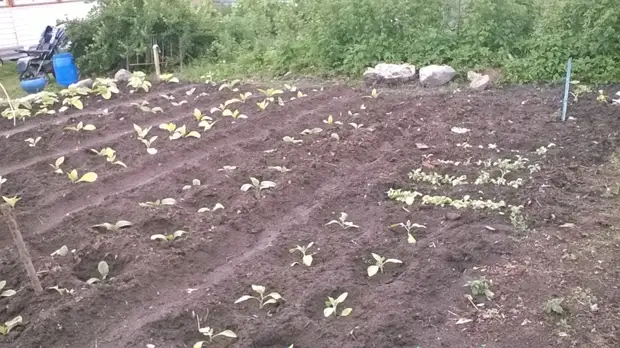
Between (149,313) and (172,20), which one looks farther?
(172,20)

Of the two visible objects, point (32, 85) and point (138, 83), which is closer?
point (138, 83)

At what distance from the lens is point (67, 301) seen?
12.3ft

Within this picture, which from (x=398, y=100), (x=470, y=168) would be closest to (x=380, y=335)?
(x=470, y=168)

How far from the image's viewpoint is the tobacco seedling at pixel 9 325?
356cm

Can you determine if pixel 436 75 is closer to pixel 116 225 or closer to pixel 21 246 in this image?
pixel 116 225

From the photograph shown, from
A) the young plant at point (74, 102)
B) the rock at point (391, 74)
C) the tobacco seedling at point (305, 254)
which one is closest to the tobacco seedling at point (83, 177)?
the tobacco seedling at point (305, 254)

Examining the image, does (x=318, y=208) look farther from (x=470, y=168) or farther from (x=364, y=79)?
(x=364, y=79)

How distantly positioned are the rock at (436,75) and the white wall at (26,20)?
8208mm

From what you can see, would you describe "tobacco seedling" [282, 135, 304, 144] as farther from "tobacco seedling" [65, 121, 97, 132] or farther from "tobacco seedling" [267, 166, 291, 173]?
"tobacco seedling" [65, 121, 97, 132]

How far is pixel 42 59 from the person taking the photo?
1115 cm

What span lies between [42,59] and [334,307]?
31.0 feet

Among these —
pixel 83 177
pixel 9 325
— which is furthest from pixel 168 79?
→ pixel 9 325

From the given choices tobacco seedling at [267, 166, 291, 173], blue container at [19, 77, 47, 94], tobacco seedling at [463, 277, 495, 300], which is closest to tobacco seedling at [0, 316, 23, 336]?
tobacco seedling at [267, 166, 291, 173]

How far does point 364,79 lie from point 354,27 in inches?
35.5
